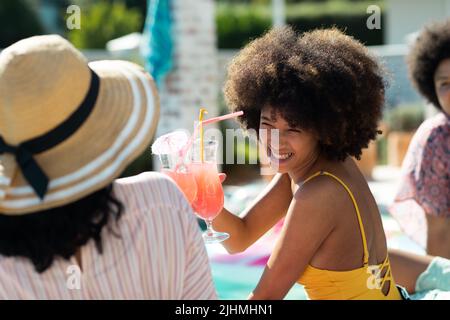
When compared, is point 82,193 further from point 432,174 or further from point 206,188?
point 432,174

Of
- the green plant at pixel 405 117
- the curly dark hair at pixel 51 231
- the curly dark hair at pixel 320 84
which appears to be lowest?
the green plant at pixel 405 117

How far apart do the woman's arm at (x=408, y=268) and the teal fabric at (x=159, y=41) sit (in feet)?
16.3

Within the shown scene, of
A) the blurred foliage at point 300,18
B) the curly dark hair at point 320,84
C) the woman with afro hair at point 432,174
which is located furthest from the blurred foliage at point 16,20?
the curly dark hair at point 320,84

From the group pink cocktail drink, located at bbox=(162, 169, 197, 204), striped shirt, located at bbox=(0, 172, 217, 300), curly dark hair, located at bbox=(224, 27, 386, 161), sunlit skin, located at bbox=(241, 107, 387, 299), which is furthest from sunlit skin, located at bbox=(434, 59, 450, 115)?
striped shirt, located at bbox=(0, 172, 217, 300)

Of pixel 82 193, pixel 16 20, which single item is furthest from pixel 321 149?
pixel 16 20

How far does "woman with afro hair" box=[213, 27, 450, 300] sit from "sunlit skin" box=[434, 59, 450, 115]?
137 centimetres

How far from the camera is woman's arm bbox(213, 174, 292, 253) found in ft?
10.1

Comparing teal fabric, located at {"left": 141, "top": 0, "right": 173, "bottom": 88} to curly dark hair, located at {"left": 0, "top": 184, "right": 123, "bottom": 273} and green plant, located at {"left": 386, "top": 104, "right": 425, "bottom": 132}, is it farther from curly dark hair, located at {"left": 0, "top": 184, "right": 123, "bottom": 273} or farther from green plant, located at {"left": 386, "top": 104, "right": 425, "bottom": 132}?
curly dark hair, located at {"left": 0, "top": 184, "right": 123, "bottom": 273}

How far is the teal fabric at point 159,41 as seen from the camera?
786 cm

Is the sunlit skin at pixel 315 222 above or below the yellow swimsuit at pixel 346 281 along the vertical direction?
above

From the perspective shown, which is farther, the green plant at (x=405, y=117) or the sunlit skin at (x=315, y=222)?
the green plant at (x=405, y=117)

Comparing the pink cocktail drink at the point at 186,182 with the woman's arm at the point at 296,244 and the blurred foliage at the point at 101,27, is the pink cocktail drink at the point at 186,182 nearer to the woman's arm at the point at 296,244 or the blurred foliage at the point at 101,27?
the woman's arm at the point at 296,244

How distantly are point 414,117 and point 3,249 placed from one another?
9833mm

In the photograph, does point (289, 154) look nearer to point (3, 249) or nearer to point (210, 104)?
point (3, 249)
